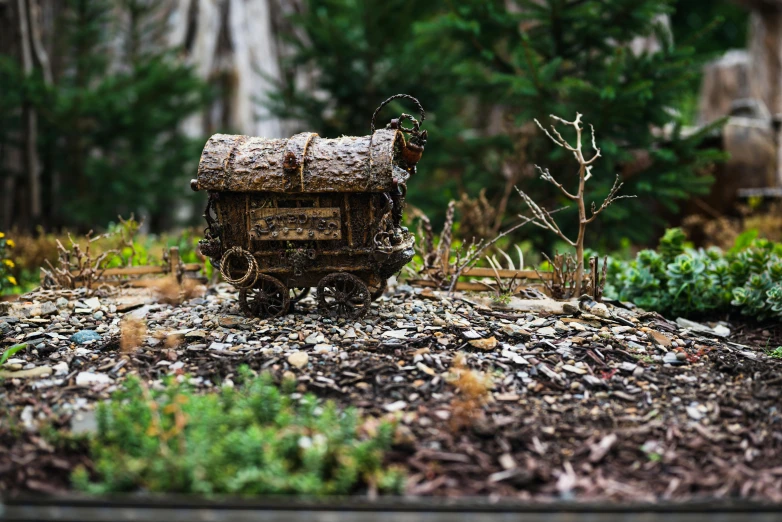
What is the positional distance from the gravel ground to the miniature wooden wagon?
0.31 metres

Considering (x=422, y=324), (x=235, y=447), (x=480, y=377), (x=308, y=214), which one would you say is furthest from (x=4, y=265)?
(x=480, y=377)

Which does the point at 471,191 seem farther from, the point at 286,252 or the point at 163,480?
the point at 163,480

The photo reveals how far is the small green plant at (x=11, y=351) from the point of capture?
439cm

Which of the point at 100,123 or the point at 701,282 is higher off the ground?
the point at 100,123

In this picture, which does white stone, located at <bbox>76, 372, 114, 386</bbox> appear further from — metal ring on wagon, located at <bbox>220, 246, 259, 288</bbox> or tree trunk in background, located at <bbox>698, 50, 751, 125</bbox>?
tree trunk in background, located at <bbox>698, 50, 751, 125</bbox>

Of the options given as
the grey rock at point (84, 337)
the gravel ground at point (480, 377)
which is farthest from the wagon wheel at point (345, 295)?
the grey rock at point (84, 337)

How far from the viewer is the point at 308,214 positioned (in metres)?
5.07

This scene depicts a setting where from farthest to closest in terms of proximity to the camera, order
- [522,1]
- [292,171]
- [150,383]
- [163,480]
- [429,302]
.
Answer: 1. [522,1]
2. [429,302]
3. [292,171]
4. [150,383]
5. [163,480]

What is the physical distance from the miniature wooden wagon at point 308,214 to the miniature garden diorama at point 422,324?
19mm

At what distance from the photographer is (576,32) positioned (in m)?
8.26

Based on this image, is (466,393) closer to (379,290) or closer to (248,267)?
(379,290)

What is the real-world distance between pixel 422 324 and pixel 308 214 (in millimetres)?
1226

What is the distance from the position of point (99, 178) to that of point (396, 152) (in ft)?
23.7

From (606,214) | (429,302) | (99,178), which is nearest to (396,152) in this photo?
(429,302)
